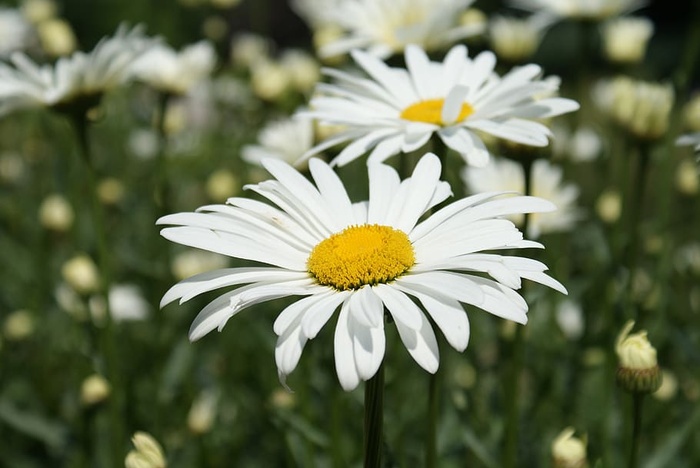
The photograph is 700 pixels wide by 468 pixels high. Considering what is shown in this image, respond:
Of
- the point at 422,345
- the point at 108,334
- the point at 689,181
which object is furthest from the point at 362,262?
the point at 689,181

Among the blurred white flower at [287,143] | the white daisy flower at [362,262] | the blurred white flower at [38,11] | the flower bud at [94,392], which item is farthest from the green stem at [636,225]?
the blurred white flower at [38,11]

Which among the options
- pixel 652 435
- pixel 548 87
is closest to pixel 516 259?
pixel 548 87

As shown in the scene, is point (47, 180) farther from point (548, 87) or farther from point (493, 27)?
point (548, 87)

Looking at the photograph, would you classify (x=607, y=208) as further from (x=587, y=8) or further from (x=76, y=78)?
(x=76, y=78)

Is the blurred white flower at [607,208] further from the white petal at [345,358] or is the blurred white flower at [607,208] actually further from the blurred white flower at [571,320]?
the white petal at [345,358]

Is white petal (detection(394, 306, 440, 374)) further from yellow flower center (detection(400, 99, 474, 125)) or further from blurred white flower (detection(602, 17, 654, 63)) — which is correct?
blurred white flower (detection(602, 17, 654, 63))
